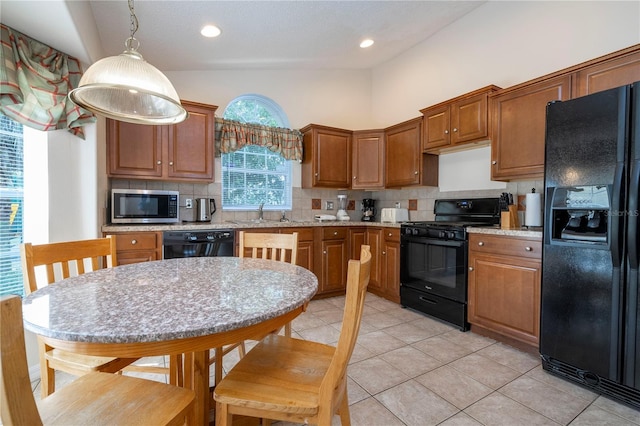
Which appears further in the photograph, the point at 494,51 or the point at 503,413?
the point at 494,51

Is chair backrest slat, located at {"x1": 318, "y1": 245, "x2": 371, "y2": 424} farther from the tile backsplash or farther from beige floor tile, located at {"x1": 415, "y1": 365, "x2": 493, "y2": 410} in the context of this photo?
the tile backsplash

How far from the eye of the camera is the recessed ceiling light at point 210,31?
99.9 inches

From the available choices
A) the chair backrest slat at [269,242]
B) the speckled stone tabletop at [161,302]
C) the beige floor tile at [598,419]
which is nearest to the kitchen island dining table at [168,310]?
the speckled stone tabletop at [161,302]

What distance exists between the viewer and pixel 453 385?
1.82m

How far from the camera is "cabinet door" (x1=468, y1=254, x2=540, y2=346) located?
7.08ft

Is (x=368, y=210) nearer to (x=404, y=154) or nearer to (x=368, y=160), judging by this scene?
(x=368, y=160)

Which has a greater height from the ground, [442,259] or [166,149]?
[166,149]

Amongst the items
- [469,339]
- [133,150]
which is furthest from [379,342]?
[133,150]

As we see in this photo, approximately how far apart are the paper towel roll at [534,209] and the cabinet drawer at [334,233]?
1.85m

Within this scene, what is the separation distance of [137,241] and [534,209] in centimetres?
337

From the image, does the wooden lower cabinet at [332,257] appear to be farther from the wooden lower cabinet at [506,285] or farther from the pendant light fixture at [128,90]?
Result: the pendant light fixture at [128,90]

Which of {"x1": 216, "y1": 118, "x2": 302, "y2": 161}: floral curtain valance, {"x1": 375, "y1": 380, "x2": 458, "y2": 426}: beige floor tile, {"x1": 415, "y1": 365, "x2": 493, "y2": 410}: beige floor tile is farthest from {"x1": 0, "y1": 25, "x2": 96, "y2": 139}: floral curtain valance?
{"x1": 415, "y1": 365, "x2": 493, "y2": 410}: beige floor tile

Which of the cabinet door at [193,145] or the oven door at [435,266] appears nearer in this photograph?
the oven door at [435,266]

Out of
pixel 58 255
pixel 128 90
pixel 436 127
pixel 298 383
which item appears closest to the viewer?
pixel 298 383
